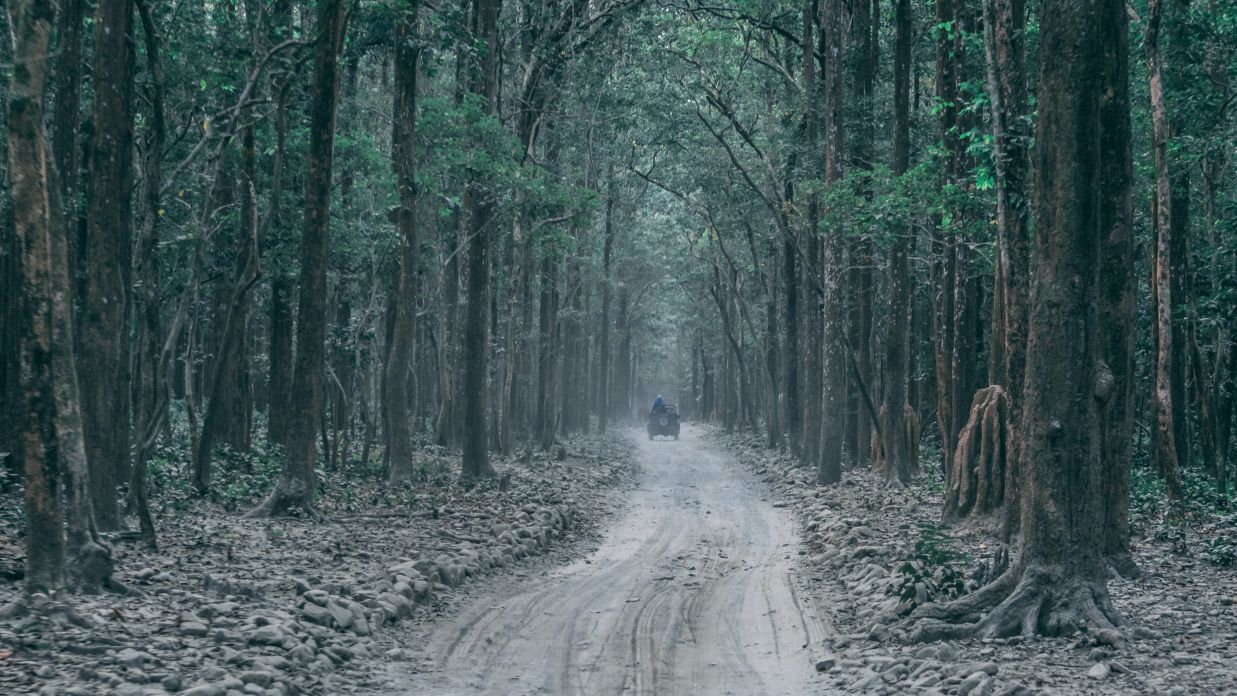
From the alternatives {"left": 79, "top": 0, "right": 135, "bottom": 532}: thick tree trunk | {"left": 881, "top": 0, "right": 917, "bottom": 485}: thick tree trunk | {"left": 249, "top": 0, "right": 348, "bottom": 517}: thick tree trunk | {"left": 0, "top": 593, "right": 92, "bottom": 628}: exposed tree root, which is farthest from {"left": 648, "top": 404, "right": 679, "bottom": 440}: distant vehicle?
{"left": 0, "top": 593, "right": 92, "bottom": 628}: exposed tree root

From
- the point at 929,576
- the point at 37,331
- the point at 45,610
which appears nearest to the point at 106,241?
the point at 37,331

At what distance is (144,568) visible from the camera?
32.7ft

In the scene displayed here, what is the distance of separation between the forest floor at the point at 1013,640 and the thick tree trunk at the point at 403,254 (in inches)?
302

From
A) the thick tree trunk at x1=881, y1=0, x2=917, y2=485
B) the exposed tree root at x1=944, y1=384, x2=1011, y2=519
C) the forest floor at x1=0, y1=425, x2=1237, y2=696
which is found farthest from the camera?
the thick tree trunk at x1=881, y1=0, x2=917, y2=485

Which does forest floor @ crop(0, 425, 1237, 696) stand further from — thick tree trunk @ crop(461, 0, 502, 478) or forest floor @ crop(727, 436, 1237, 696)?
thick tree trunk @ crop(461, 0, 502, 478)

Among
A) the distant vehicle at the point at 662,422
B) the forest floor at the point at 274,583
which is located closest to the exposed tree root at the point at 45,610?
the forest floor at the point at 274,583

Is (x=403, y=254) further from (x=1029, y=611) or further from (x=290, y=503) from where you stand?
(x=1029, y=611)

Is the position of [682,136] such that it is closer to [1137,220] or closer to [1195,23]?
[1137,220]

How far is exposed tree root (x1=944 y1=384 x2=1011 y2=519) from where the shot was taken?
14.0 m

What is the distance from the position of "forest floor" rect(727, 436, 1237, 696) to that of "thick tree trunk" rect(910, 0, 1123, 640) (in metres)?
0.36

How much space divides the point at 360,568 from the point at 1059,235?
7977 millimetres

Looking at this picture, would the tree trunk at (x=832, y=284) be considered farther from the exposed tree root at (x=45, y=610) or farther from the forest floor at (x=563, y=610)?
the exposed tree root at (x=45, y=610)

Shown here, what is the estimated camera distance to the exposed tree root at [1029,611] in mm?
8094

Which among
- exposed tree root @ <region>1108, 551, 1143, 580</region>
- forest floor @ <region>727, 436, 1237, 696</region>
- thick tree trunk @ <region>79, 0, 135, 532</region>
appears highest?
thick tree trunk @ <region>79, 0, 135, 532</region>
